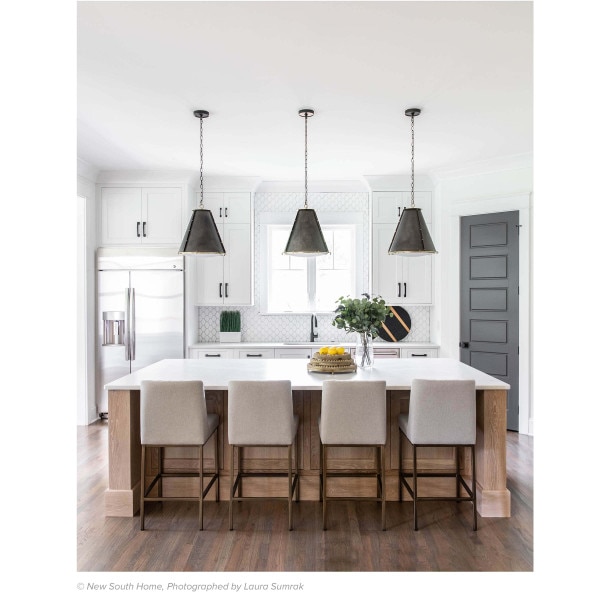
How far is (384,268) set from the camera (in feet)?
18.4

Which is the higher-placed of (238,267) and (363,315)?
(238,267)

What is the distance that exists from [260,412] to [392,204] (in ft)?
11.7

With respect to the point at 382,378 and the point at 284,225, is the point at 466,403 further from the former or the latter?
the point at 284,225

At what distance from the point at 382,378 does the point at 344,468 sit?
69 centimetres

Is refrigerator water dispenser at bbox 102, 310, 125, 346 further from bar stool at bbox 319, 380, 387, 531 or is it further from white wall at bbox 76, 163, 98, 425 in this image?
bar stool at bbox 319, 380, 387, 531

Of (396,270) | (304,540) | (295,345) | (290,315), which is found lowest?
(304,540)

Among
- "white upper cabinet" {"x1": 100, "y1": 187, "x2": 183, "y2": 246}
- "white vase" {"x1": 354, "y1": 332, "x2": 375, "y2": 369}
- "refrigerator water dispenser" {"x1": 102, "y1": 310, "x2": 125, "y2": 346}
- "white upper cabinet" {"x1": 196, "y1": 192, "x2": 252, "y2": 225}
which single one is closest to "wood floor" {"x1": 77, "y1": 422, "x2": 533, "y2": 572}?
"white vase" {"x1": 354, "y1": 332, "x2": 375, "y2": 369}

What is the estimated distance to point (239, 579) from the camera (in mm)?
2105

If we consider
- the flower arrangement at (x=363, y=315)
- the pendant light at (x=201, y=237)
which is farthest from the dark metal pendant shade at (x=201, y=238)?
the flower arrangement at (x=363, y=315)

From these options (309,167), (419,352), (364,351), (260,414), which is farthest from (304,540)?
(309,167)

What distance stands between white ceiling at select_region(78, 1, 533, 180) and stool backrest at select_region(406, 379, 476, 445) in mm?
1835

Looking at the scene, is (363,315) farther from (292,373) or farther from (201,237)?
(201,237)

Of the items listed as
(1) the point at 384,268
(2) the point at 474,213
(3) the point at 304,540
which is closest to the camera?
(3) the point at 304,540
